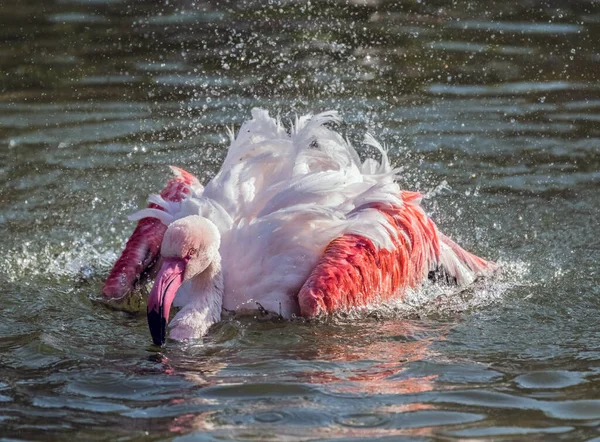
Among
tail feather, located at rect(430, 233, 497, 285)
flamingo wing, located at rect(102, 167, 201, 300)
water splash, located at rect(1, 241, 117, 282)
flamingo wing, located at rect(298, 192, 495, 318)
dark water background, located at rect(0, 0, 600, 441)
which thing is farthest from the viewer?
water splash, located at rect(1, 241, 117, 282)

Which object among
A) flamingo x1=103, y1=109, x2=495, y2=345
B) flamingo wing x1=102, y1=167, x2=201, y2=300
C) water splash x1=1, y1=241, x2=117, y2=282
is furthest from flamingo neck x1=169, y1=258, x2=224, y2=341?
water splash x1=1, y1=241, x2=117, y2=282

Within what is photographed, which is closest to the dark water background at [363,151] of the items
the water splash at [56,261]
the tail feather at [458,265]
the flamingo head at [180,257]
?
the water splash at [56,261]

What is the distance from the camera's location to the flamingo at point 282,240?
19.6 feet

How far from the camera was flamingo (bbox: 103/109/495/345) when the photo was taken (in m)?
5.97

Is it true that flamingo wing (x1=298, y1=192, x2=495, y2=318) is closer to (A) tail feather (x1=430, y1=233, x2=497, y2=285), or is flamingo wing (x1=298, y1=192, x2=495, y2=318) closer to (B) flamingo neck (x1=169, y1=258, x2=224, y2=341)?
(A) tail feather (x1=430, y1=233, x2=497, y2=285)

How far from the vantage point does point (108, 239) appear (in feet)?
25.3

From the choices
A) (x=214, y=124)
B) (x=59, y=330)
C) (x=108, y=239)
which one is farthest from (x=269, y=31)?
(x=59, y=330)

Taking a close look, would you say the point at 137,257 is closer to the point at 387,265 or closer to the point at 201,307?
the point at 201,307

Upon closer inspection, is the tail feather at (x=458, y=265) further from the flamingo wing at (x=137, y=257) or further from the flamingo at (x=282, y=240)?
the flamingo wing at (x=137, y=257)

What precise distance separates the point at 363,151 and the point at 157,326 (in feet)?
12.2

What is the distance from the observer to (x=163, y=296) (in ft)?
19.1

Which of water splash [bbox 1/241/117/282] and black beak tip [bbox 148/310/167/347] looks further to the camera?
water splash [bbox 1/241/117/282]

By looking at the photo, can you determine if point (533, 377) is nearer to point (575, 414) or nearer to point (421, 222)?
point (575, 414)

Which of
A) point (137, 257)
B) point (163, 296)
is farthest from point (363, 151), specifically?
point (163, 296)
